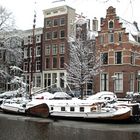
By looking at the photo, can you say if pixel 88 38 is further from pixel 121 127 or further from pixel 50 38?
pixel 121 127

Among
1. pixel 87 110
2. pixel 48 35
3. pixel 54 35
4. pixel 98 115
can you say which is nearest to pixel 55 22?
pixel 54 35

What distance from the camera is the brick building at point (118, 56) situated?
50.3m

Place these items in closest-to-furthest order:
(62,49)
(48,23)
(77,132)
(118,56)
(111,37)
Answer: (77,132) < (118,56) < (111,37) < (62,49) < (48,23)

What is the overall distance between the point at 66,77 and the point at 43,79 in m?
6.84

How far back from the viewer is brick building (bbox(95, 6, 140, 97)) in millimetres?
50281

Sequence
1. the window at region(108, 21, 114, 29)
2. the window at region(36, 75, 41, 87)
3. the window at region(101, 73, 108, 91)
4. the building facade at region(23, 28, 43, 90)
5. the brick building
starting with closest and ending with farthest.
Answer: the brick building → the window at region(101, 73, 108, 91) → the window at region(108, 21, 114, 29) → the window at region(36, 75, 41, 87) → the building facade at region(23, 28, 43, 90)

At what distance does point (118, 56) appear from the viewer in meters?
51.0

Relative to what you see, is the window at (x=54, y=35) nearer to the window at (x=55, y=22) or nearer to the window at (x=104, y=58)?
the window at (x=55, y=22)

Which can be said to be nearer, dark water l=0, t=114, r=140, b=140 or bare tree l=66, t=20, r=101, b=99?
dark water l=0, t=114, r=140, b=140

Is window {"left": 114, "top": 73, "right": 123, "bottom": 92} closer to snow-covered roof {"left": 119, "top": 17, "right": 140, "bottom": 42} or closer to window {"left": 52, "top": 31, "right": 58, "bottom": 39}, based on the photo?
snow-covered roof {"left": 119, "top": 17, "right": 140, "bottom": 42}

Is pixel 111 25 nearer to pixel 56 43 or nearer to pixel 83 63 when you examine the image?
pixel 83 63

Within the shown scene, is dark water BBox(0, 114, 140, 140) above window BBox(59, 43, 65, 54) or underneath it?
underneath

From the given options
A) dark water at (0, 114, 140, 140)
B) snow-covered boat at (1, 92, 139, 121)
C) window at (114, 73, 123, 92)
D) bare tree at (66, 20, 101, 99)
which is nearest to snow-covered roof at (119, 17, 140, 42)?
bare tree at (66, 20, 101, 99)

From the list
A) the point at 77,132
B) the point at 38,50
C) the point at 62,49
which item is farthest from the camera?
the point at 38,50
